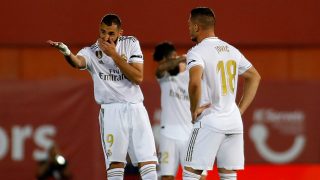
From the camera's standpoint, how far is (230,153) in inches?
352

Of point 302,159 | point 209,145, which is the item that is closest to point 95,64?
point 209,145

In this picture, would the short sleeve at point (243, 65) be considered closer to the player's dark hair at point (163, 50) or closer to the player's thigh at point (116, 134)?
the player's thigh at point (116, 134)

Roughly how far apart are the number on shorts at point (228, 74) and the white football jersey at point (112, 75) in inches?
46.2

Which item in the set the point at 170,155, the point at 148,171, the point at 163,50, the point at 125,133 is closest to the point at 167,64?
the point at 163,50

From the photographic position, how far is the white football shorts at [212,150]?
29.0ft

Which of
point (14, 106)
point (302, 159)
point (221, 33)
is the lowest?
point (302, 159)

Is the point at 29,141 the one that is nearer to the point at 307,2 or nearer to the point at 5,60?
the point at 5,60

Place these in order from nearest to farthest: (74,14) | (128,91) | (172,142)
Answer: (128,91), (172,142), (74,14)

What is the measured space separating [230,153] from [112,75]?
1.63 meters

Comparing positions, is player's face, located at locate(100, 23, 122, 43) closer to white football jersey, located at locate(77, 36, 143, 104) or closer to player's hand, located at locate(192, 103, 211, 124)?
white football jersey, located at locate(77, 36, 143, 104)

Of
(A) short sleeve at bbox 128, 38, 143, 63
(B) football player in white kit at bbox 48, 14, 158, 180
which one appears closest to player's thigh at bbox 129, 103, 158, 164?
(B) football player in white kit at bbox 48, 14, 158, 180

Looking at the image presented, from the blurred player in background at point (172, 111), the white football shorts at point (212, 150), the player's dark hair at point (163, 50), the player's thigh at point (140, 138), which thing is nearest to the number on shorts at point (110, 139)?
the player's thigh at point (140, 138)

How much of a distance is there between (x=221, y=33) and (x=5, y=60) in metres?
4.17

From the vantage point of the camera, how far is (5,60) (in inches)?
675
